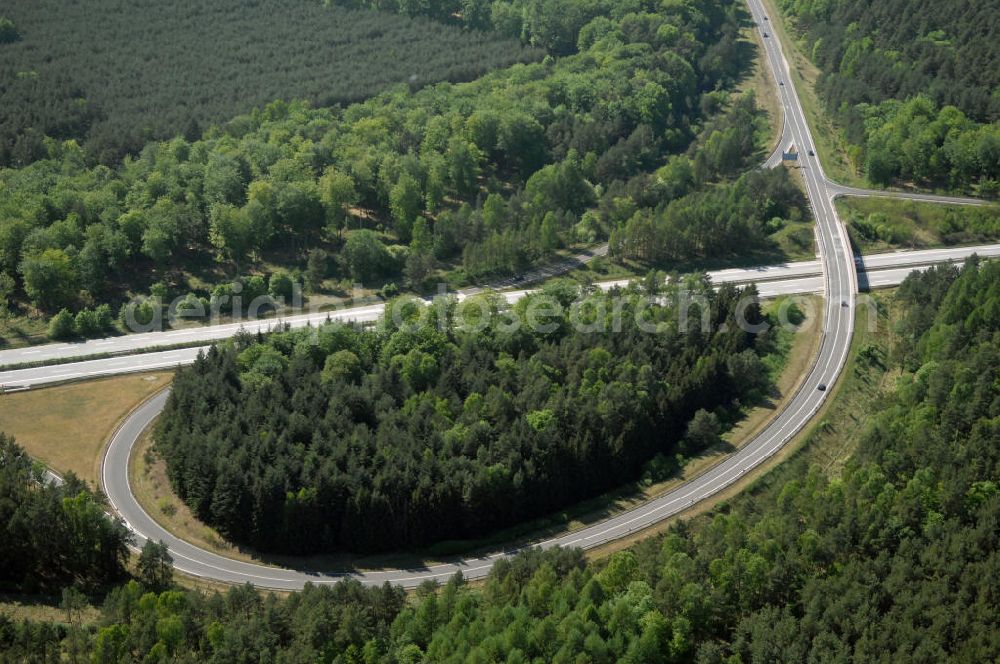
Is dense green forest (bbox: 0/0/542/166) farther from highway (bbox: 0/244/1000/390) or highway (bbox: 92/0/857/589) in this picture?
highway (bbox: 92/0/857/589)

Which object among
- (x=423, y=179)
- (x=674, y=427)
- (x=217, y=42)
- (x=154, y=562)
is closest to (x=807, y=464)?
(x=674, y=427)

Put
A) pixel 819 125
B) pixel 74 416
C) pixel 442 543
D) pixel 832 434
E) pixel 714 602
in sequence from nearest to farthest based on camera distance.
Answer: pixel 714 602 < pixel 442 543 < pixel 74 416 < pixel 832 434 < pixel 819 125

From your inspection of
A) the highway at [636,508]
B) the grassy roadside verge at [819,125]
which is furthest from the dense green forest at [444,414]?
the grassy roadside verge at [819,125]

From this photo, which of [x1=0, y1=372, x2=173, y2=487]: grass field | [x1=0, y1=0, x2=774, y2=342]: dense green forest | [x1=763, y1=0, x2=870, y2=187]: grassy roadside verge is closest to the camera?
[x1=0, y1=372, x2=173, y2=487]: grass field

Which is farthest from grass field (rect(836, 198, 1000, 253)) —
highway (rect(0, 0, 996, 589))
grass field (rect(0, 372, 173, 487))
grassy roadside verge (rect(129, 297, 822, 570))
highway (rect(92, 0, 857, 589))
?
grass field (rect(0, 372, 173, 487))

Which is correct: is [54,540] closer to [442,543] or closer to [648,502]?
[442,543]

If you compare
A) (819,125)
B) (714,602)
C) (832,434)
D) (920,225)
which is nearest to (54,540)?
(714,602)

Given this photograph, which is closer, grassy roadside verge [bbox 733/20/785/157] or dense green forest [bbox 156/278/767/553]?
dense green forest [bbox 156/278/767/553]
